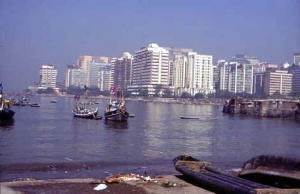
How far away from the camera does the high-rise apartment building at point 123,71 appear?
181613 mm

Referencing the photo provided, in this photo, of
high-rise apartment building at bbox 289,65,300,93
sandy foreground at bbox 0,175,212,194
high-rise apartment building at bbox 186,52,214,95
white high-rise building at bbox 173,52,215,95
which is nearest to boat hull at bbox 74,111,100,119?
sandy foreground at bbox 0,175,212,194

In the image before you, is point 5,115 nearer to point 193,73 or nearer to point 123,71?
point 193,73

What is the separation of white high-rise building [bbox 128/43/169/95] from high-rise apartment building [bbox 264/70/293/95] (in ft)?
115

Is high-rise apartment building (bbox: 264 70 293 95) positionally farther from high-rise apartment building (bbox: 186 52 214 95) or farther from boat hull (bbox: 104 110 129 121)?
boat hull (bbox: 104 110 129 121)

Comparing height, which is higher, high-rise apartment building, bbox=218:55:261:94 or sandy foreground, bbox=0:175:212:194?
high-rise apartment building, bbox=218:55:261:94

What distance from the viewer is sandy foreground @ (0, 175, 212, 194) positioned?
10641 mm


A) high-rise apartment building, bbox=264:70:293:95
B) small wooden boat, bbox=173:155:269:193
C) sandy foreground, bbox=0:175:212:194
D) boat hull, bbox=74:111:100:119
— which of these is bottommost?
boat hull, bbox=74:111:100:119

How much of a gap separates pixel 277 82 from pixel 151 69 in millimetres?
45157

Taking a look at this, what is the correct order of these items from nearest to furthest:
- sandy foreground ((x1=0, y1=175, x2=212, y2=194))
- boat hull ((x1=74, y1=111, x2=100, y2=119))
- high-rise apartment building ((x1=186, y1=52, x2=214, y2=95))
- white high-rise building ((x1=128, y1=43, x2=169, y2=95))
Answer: sandy foreground ((x1=0, y1=175, x2=212, y2=194)), boat hull ((x1=74, y1=111, x2=100, y2=119)), white high-rise building ((x1=128, y1=43, x2=169, y2=95)), high-rise apartment building ((x1=186, y1=52, x2=214, y2=95))

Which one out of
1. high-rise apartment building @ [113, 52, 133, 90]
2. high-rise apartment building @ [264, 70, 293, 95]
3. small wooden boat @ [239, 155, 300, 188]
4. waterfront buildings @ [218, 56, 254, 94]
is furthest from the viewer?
waterfront buildings @ [218, 56, 254, 94]

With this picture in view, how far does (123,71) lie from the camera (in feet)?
608

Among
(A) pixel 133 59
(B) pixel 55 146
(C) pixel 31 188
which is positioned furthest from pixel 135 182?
(A) pixel 133 59

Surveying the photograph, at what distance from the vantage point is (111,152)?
79.7ft

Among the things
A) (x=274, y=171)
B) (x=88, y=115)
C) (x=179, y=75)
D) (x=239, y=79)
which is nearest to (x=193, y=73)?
(x=179, y=75)
